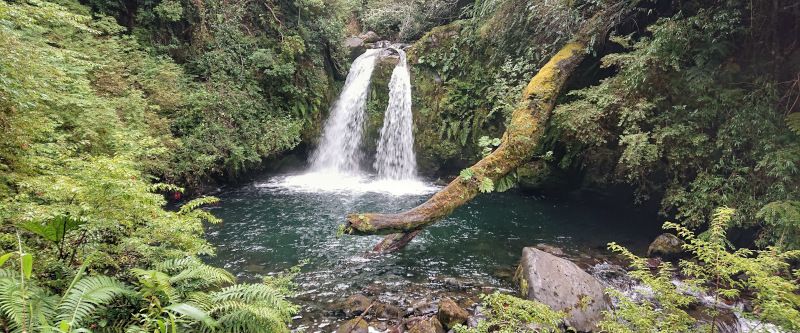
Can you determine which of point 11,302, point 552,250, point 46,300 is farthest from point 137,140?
point 552,250

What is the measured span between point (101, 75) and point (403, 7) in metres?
12.8

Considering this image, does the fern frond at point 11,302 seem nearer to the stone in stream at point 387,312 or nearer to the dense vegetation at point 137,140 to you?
the dense vegetation at point 137,140

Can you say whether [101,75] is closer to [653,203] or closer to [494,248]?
[494,248]

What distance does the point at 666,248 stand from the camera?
6.64 m

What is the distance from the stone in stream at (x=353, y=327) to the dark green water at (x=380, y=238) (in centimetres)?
41

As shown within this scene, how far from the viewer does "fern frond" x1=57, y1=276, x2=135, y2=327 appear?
2.20 metres

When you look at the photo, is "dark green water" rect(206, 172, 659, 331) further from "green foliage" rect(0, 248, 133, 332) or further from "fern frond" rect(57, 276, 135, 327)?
"green foliage" rect(0, 248, 133, 332)

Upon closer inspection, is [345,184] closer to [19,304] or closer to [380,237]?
A: [380,237]

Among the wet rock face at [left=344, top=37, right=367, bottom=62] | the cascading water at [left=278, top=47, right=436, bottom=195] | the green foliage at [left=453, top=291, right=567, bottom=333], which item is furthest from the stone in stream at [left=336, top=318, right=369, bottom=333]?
the wet rock face at [left=344, top=37, right=367, bottom=62]

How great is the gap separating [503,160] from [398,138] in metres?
7.71

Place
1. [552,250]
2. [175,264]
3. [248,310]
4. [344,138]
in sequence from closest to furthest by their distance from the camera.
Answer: [248,310] → [175,264] → [552,250] → [344,138]

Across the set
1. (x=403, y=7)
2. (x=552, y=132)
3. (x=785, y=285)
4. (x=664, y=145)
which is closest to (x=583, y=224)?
(x=552, y=132)

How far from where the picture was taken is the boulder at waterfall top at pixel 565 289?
181 inches

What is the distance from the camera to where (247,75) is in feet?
36.6
